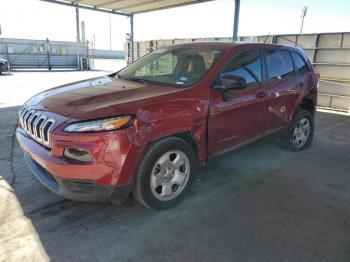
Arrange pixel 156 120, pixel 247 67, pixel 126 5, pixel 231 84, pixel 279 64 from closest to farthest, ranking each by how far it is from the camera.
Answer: pixel 156 120 < pixel 231 84 < pixel 247 67 < pixel 279 64 < pixel 126 5

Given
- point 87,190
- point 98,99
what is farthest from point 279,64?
point 87,190

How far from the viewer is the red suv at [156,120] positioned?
8.13ft

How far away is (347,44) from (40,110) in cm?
922

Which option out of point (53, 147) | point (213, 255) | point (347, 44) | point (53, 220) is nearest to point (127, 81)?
point (53, 147)

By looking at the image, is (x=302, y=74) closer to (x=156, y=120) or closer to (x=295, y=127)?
(x=295, y=127)

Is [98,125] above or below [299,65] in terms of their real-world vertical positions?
below

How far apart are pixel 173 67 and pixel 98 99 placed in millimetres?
1336

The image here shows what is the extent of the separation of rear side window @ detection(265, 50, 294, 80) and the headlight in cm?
245

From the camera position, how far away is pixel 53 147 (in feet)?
8.24

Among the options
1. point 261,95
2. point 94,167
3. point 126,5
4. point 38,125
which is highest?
point 126,5

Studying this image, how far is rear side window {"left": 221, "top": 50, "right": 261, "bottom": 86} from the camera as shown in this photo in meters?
3.47

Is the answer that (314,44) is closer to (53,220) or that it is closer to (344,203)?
(344,203)

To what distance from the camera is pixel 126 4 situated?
11625 millimetres

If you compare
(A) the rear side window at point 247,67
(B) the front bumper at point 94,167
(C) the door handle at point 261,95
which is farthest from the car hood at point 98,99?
(C) the door handle at point 261,95
